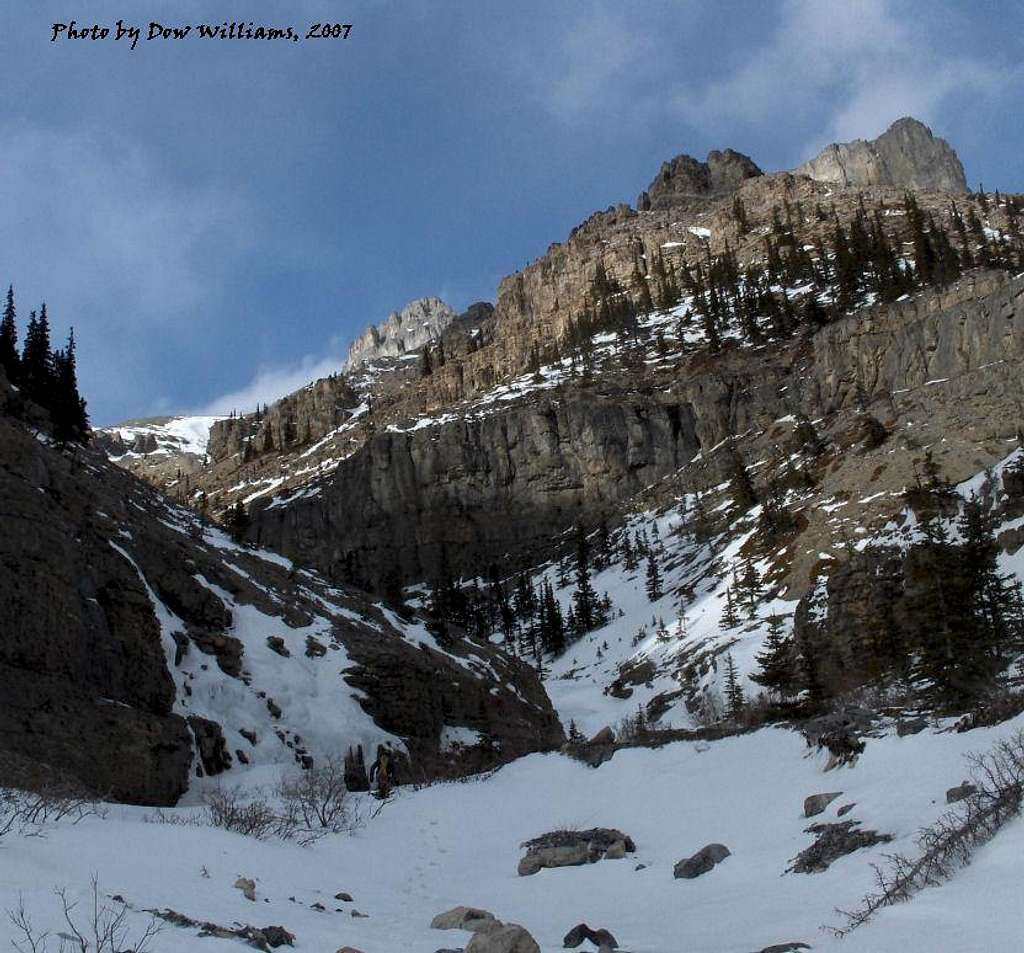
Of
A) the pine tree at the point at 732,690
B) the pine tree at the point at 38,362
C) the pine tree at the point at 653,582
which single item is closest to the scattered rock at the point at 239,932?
the pine tree at the point at 732,690

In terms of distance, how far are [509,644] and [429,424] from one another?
5568 cm

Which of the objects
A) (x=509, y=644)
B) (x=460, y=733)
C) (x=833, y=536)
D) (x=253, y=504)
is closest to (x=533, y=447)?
(x=509, y=644)

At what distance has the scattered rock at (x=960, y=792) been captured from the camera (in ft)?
32.9

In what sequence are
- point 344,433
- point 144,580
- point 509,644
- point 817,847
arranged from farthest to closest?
point 344,433 < point 509,644 < point 144,580 < point 817,847

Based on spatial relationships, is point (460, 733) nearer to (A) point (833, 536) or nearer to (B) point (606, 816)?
(B) point (606, 816)

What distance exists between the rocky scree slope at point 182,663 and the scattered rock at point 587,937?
11952 millimetres

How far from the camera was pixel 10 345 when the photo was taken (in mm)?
58062

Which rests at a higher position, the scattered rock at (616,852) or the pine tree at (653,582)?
the pine tree at (653,582)

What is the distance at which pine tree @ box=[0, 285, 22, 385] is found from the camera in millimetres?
53463

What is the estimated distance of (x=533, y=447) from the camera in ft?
394

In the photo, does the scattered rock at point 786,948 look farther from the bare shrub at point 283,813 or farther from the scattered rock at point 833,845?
the bare shrub at point 283,813

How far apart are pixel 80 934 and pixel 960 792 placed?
9.72m

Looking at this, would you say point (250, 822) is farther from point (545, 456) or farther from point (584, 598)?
point (545, 456)

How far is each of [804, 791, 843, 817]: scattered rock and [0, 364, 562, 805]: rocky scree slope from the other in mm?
14614
